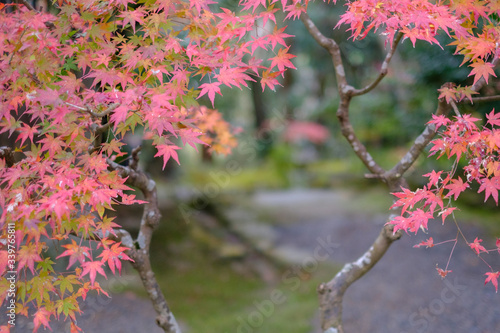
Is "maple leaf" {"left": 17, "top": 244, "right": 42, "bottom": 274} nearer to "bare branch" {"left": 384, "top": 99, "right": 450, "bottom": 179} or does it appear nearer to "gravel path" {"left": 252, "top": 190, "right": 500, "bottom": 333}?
"bare branch" {"left": 384, "top": 99, "right": 450, "bottom": 179}

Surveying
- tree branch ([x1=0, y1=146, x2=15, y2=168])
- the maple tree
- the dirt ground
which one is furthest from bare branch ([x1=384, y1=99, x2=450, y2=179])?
tree branch ([x1=0, y1=146, x2=15, y2=168])

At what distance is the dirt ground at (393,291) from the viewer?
4.18 meters

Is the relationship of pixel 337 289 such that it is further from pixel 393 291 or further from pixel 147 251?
pixel 393 291

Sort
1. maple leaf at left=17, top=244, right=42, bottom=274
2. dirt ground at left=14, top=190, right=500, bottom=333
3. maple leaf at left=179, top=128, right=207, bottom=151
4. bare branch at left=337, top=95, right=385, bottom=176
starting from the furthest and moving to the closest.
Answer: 1. dirt ground at left=14, top=190, right=500, bottom=333
2. bare branch at left=337, top=95, right=385, bottom=176
3. maple leaf at left=179, top=128, right=207, bottom=151
4. maple leaf at left=17, top=244, right=42, bottom=274

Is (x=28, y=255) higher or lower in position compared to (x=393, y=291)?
higher

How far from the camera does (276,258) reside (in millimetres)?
6137

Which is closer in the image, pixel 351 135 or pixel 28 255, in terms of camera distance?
pixel 28 255

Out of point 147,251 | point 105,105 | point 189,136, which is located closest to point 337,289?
point 147,251

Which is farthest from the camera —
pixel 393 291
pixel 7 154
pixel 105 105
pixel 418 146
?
pixel 393 291

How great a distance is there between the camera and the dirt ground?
13.7 ft

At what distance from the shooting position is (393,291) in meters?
5.03

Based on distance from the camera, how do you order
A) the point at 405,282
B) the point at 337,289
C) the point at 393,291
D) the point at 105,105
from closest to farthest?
1. the point at 105,105
2. the point at 337,289
3. the point at 393,291
4. the point at 405,282

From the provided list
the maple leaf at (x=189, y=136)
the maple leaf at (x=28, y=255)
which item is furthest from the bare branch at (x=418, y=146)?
the maple leaf at (x=28, y=255)

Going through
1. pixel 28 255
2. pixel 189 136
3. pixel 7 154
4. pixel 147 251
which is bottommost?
pixel 147 251
